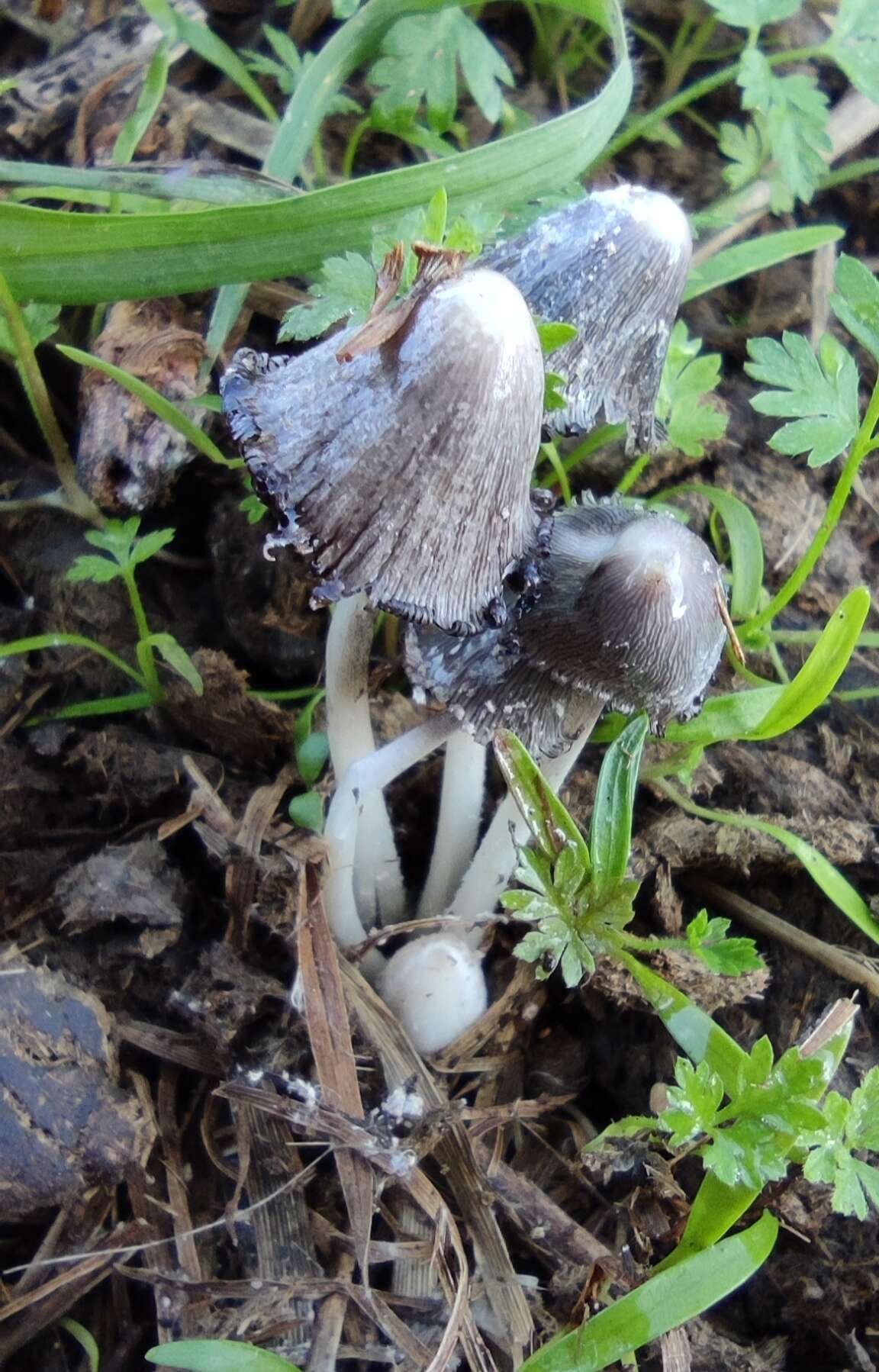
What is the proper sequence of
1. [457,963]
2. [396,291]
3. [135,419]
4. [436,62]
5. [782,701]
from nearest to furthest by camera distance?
[396,291], [782,701], [457,963], [135,419], [436,62]

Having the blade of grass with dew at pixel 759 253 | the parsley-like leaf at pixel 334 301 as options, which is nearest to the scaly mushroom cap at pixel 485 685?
the parsley-like leaf at pixel 334 301

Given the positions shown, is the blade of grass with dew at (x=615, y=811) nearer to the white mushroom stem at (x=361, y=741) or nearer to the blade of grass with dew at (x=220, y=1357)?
the white mushroom stem at (x=361, y=741)

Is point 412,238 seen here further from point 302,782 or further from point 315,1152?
point 315,1152

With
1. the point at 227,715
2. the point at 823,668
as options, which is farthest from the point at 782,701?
the point at 227,715

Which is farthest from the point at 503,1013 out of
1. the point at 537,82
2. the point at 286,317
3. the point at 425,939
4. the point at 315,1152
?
the point at 537,82

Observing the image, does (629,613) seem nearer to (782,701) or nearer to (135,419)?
(782,701)

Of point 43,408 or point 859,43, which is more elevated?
point 859,43

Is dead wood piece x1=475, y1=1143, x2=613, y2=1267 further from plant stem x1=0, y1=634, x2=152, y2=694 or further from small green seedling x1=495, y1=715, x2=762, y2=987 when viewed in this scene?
plant stem x1=0, y1=634, x2=152, y2=694
